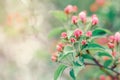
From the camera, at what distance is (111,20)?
11.7ft

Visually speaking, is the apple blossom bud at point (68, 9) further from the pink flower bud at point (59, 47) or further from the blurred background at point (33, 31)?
the blurred background at point (33, 31)

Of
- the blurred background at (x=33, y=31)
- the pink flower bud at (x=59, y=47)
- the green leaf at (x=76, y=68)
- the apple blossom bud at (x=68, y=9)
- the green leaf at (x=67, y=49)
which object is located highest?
the blurred background at (x=33, y=31)

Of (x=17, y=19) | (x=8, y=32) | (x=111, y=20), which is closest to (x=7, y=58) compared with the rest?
(x=8, y=32)

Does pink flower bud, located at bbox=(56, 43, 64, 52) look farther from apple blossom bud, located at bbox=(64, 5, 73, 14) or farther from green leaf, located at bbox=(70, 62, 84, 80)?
apple blossom bud, located at bbox=(64, 5, 73, 14)

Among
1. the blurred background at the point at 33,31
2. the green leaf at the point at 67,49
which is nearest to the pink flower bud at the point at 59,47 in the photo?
the green leaf at the point at 67,49

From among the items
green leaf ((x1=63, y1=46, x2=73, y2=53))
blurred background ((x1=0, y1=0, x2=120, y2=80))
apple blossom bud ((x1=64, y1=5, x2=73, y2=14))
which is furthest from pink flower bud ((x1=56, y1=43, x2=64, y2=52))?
blurred background ((x1=0, y1=0, x2=120, y2=80))

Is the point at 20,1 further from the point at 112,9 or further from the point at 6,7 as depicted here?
the point at 6,7

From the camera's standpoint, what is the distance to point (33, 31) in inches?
132

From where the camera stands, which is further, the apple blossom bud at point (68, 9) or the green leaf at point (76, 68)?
the apple blossom bud at point (68, 9)

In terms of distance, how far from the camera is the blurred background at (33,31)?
3.49m

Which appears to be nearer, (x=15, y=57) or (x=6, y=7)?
(x=6, y=7)

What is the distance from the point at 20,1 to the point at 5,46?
2127 mm

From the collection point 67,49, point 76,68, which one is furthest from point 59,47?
point 76,68

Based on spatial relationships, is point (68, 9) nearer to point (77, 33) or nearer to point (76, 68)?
point (77, 33)
